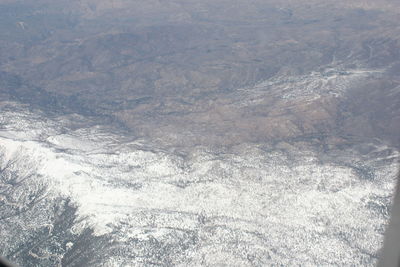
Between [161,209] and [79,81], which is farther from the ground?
[161,209]

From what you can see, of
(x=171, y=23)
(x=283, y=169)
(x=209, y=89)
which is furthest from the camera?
(x=171, y=23)

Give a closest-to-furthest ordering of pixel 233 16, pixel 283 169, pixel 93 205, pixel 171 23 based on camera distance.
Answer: pixel 93 205 < pixel 283 169 < pixel 171 23 < pixel 233 16

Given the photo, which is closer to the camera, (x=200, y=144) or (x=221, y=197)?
(x=221, y=197)

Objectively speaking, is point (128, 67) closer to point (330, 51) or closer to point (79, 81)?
point (79, 81)

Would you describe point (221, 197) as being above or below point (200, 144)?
above

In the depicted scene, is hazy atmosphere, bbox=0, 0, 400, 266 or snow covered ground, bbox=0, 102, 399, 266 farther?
hazy atmosphere, bbox=0, 0, 400, 266

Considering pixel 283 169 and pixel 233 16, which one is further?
pixel 233 16

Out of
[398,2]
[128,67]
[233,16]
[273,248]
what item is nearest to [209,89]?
[128,67]

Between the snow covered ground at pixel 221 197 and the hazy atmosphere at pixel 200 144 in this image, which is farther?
the hazy atmosphere at pixel 200 144
